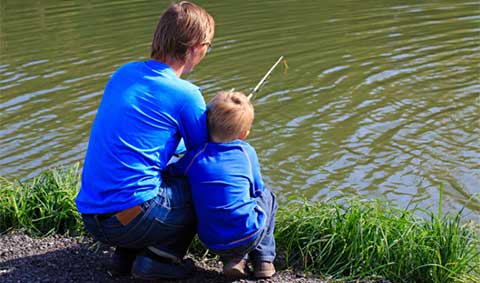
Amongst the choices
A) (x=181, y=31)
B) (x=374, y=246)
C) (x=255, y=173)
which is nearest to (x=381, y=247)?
(x=374, y=246)

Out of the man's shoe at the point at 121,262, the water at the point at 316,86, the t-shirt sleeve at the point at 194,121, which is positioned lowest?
the water at the point at 316,86

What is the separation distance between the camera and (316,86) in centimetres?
844

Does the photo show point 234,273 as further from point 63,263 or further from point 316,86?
point 316,86

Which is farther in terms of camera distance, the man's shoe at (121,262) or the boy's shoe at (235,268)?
the man's shoe at (121,262)

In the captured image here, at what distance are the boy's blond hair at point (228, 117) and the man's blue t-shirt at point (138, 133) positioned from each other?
5cm

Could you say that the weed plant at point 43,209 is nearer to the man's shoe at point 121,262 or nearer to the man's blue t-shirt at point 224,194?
the man's shoe at point 121,262

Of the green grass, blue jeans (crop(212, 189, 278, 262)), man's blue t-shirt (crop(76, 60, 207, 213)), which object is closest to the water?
the green grass

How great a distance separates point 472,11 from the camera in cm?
1132

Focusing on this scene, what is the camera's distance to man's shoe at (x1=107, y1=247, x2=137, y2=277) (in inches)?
160

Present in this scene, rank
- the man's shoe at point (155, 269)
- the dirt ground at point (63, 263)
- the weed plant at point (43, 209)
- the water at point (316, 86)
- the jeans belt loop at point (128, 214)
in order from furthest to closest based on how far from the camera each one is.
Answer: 1. the water at point (316, 86)
2. the weed plant at point (43, 209)
3. the dirt ground at point (63, 263)
4. the man's shoe at point (155, 269)
5. the jeans belt loop at point (128, 214)

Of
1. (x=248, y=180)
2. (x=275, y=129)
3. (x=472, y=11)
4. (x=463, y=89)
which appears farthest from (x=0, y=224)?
(x=472, y=11)

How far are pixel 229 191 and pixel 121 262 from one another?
756 mm

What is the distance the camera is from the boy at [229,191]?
380 cm

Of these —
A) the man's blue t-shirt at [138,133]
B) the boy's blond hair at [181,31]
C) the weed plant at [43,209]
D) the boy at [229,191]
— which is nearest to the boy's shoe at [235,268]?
the boy at [229,191]
